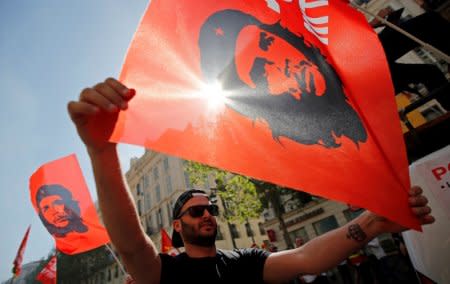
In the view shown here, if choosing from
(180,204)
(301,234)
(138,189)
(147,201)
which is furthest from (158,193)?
(180,204)

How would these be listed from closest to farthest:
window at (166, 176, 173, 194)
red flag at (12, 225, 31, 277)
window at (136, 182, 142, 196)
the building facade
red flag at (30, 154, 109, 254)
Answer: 1. red flag at (30, 154, 109, 254)
2. red flag at (12, 225, 31, 277)
3. the building facade
4. window at (166, 176, 173, 194)
5. window at (136, 182, 142, 196)

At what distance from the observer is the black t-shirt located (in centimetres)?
157

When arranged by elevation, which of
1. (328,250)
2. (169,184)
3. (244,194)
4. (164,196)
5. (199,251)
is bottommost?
(328,250)

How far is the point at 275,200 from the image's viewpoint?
1766cm

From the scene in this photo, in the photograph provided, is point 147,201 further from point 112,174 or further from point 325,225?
point 112,174

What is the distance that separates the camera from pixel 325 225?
20094mm

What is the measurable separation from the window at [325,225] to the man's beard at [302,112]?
67.2 ft

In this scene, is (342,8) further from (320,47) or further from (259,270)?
(259,270)

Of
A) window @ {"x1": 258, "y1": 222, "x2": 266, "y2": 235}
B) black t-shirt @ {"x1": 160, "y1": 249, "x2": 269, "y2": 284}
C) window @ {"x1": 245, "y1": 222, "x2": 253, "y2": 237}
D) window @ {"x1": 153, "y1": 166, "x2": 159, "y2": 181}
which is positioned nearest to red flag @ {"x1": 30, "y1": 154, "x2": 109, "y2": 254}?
black t-shirt @ {"x1": 160, "y1": 249, "x2": 269, "y2": 284}

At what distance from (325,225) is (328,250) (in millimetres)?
20706

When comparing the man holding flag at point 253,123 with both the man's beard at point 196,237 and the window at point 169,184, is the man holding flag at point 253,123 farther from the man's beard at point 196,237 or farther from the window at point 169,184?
the window at point 169,184

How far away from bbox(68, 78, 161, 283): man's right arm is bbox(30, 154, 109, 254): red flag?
143 inches

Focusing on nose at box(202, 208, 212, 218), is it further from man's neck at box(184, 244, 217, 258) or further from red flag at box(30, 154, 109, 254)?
red flag at box(30, 154, 109, 254)

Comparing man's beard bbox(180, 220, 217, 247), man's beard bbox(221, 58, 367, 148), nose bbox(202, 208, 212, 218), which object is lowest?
man's beard bbox(180, 220, 217, 247)
